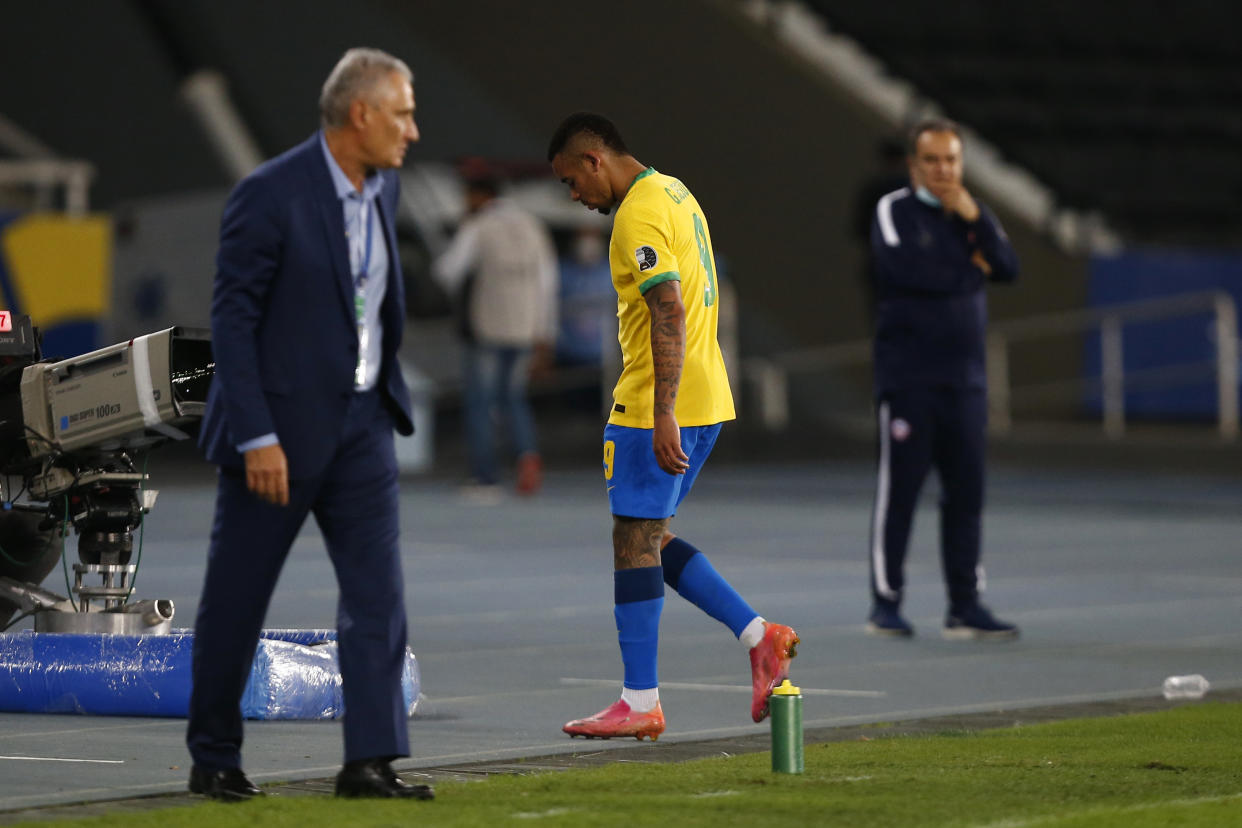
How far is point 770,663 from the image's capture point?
7164mm

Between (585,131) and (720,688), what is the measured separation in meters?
2.35

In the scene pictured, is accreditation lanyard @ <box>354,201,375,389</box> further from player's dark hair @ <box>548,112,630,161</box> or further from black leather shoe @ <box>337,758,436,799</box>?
player's dark hair @ <box>548,112,630,161</box>

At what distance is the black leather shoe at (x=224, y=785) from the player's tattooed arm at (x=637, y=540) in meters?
1.70

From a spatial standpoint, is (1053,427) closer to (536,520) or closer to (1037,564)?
(536,520)

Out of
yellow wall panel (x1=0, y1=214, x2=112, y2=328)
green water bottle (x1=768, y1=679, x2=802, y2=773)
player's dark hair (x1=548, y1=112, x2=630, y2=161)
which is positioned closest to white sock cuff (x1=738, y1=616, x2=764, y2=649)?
green water bottle (x1=768, y1=679, x2=802, y2=773)

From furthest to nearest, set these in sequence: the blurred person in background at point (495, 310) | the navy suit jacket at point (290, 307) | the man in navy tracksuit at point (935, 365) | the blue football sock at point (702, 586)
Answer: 1. the blurred person in background at point (495, 310)
2. the man in navy tracksuit at point (935, 365)
3. the blue football sock at point (702, 586)
4. the navy suit jacket at point (290, 307)

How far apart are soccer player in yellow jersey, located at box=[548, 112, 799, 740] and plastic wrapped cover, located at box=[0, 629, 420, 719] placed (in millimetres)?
798

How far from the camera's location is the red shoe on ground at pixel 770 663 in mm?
7117

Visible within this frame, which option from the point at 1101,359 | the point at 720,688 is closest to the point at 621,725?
the point at 720,688

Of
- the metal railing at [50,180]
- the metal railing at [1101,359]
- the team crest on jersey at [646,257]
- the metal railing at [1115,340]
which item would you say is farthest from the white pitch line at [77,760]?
the metal railing at [50,180]

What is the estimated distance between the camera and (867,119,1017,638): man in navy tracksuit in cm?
1002

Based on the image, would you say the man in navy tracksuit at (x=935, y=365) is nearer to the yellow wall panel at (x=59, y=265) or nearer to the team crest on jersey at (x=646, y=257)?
the team crest on jersey at (x=646, y=257)

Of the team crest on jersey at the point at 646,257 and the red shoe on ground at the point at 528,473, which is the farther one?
the red shoe on ground at the point at 528,473

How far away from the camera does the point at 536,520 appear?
16.8 metres
